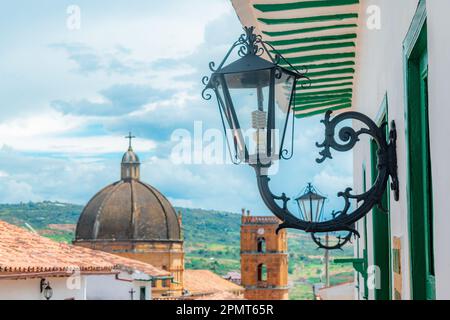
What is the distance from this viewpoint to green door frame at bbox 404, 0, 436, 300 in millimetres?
2316

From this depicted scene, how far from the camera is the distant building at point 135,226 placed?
56.5 meters

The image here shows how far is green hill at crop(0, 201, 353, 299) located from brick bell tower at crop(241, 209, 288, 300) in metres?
1.19

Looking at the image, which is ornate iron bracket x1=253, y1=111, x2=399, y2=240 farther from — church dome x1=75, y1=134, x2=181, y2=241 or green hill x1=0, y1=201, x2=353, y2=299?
church dome x1=75, y1=134, x2=181, y2=241

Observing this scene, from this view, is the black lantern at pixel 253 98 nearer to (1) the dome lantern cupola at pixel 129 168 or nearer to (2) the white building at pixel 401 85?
(2) the white building at pixel 401 85

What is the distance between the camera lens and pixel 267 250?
206ft

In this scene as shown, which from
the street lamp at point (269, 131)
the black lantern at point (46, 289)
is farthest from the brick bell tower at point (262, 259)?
the street lamp at point (269, 131)

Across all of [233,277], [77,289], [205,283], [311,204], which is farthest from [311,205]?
[233,277]

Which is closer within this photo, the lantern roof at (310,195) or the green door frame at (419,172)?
the green door frame at (419,172)

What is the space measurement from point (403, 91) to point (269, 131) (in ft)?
1.45

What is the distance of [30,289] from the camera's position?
16.0 meters

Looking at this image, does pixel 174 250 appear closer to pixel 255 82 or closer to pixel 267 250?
pixel 267 250

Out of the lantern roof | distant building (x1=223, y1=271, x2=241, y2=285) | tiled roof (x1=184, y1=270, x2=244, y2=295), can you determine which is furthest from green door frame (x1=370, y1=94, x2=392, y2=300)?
distant building (x1=223, y1=271, x2=241, y2=285)

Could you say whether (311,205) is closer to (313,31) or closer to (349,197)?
(313,31)

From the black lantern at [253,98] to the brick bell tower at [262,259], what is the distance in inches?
2300
